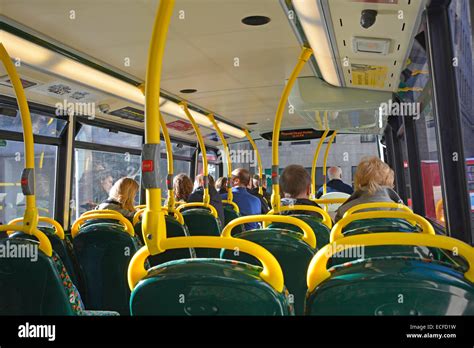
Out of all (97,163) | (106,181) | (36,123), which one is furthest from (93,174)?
(36,123)

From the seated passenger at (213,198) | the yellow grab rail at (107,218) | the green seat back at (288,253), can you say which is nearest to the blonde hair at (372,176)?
the green seat back at (288,253)

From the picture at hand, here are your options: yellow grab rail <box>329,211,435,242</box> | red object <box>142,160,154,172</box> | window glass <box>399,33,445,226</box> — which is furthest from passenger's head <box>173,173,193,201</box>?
red object <box>142,160,154,172</box>

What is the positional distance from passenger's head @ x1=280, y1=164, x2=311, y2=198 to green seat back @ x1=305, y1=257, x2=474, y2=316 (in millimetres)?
2866

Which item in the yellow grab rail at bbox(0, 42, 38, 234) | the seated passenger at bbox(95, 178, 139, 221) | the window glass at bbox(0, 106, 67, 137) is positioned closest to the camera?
A: the yellow grab rail at bbox(0, 42, 38, 234)

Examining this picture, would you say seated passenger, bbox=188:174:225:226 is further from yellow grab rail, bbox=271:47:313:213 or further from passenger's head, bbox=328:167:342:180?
passenger's head, bbox=328:167:342:180

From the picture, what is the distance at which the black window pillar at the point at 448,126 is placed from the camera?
286 centimetres

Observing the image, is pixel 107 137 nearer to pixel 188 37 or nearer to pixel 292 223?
pixel 188 37

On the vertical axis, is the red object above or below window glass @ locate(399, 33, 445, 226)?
below

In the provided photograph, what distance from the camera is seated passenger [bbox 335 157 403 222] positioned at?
3506mm

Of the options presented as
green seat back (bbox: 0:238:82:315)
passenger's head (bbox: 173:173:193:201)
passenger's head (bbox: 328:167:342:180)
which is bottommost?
green seat back (bbox: 0:238:82:315)
